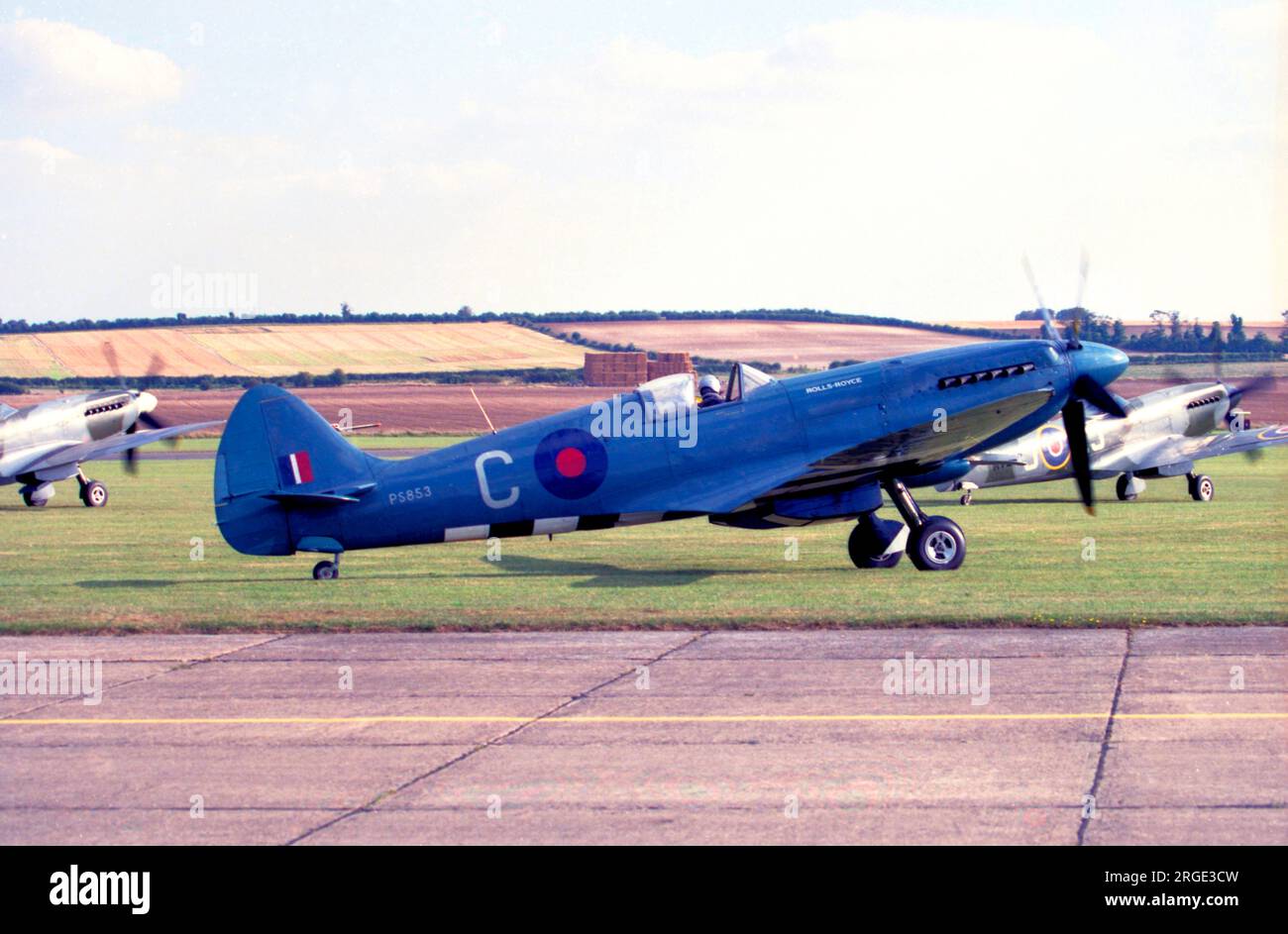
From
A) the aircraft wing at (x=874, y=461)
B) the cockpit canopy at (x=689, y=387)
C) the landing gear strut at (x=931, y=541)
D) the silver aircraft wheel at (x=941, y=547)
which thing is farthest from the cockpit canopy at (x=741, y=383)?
the silver aircraft wheel at (x=941, y=547)

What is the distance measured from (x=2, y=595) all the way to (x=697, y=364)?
62.2 meters

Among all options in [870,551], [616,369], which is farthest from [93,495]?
[616,369]

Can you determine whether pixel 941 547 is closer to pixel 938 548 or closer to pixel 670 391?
pixel 938 548

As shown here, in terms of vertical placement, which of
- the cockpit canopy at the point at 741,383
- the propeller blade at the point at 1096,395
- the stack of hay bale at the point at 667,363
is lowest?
the propeller blade at the point at 1096,395

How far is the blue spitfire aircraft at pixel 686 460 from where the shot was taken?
61.2ft

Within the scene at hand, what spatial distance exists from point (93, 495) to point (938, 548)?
79.1 ft

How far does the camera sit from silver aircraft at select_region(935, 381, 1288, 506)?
29.7 metres

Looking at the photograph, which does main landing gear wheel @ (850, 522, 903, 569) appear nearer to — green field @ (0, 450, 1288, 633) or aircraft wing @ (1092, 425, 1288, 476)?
green field @ (0, 450, 1288, 633)

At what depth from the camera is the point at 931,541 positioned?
19.5 m

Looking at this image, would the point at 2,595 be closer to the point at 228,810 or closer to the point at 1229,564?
the point at 228,810

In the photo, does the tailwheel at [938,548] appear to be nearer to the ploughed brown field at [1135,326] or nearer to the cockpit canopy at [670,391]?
the cockpit canopy at [670,391]

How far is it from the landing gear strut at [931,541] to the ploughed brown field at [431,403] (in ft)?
147

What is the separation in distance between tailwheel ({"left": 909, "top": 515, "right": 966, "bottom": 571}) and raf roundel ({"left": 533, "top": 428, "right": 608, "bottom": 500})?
14.8 feet

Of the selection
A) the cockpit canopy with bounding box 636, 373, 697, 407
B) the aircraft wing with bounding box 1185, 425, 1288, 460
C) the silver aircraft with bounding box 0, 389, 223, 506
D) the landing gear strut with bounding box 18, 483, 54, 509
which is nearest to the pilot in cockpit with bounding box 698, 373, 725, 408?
the cockpit canopy with bounding box 636, 373, 697, 407
